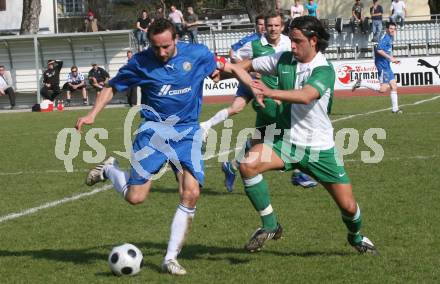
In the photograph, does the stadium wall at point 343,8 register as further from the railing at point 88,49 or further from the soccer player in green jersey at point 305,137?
the soccer player in green jersey at point 305,137

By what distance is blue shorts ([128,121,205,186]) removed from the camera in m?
6.77

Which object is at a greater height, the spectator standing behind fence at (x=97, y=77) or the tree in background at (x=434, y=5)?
the tree in background at (x=434, y=5)

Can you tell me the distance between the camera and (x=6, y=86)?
31.3 metres

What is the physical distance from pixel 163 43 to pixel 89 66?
26193 millimetres

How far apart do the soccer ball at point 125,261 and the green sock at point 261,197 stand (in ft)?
3.75

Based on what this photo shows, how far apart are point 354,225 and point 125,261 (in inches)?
72.3

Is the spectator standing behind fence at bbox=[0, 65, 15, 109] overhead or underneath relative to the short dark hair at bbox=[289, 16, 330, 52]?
underneath

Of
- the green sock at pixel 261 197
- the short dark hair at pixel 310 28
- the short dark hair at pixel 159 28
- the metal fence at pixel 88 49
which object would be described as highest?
the short dark hair at pixel 159 28

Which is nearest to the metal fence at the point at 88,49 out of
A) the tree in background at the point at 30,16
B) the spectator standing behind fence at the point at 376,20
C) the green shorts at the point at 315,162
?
the spectator standing behind fence at the point at 376,20

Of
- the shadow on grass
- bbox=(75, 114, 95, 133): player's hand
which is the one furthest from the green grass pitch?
bbox=(75, 114, 95, 133): player's hand

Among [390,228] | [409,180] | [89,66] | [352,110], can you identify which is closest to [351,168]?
[409,180]

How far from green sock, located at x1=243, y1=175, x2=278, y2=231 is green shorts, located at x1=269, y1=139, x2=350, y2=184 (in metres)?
0.30

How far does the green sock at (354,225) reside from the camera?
22.3 feet

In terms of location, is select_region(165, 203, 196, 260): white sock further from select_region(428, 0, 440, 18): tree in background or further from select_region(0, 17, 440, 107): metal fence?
select_region(428, 0, 440, 18): tree in background
